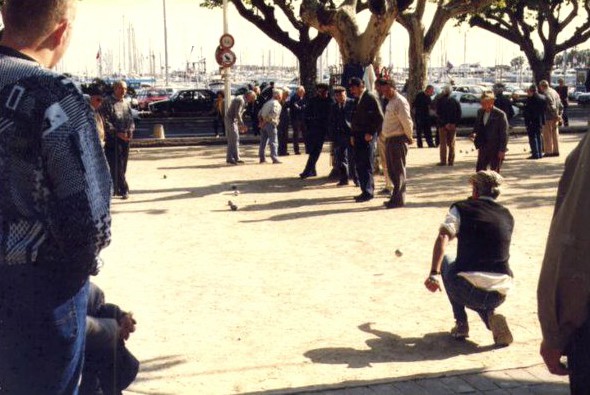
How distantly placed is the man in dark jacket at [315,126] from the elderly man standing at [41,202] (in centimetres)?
1460

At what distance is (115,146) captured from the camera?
14461mm

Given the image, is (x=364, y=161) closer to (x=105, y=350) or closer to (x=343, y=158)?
(x=343, y=158)

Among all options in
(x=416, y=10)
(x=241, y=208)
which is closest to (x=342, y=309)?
(x=241, y=208)

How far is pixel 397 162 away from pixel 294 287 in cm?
527

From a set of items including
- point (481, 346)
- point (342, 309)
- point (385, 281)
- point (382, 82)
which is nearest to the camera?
point (481, 346)

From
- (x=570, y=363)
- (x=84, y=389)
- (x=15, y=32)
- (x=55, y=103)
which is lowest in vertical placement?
(x=84, y=389)

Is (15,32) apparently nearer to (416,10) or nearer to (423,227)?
(423,227)

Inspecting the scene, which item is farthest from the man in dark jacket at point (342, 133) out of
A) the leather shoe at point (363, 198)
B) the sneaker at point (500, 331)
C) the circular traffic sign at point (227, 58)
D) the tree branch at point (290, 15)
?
the tree branch at point (290, 15)

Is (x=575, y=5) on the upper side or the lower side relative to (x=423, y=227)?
upper

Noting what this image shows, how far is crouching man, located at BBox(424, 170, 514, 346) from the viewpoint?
21.3ft

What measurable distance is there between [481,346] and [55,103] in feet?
15.6

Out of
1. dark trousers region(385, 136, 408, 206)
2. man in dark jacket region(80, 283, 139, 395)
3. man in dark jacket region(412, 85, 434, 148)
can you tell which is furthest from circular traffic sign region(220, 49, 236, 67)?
man in dark jacket region(80, 283, 139, 395)

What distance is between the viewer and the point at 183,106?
44594 millimetres

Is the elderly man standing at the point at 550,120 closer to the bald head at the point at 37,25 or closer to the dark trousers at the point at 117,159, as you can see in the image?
the dark trousers at the point at 117,159
